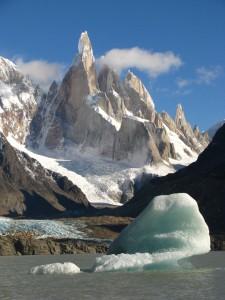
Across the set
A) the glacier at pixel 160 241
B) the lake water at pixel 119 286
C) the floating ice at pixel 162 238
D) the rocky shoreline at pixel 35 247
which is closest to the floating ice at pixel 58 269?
the glacier at pixel 160 241

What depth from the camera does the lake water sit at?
36312 millimetres

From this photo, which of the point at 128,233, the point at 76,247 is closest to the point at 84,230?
the point at 76,247

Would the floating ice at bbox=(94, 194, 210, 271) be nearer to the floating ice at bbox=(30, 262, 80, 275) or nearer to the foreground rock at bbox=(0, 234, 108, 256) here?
the floating ice at bbox=(30, 262, 80, 275)

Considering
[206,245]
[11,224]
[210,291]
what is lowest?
[210,291]

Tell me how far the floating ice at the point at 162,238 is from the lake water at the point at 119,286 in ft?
2.92

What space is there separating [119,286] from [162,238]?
1135 cm

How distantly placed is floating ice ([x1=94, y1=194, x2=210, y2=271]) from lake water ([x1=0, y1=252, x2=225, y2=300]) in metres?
0.89

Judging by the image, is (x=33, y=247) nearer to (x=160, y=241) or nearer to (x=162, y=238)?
(x=160, y=241)

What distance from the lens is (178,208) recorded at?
2030 inches

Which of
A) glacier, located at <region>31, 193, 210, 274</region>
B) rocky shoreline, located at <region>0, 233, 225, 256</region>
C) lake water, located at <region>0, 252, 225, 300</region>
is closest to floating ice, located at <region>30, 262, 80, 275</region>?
glacier, located at <region>31, 193, 210, 274</region>

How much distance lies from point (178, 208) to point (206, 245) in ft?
11.8

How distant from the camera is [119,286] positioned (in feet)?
133

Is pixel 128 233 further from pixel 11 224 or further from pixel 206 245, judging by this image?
pixel 11 224

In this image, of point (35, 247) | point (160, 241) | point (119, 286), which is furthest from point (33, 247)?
point (119, 286)
